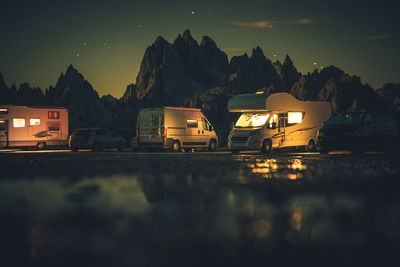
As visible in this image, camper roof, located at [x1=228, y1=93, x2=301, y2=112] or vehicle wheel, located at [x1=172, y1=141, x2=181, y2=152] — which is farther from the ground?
camper roof, located at [x1=228, y1=93, x2=301, y2=112]

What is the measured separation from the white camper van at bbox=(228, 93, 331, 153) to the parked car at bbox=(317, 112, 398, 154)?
2.36m

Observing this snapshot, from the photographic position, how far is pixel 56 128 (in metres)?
35.8

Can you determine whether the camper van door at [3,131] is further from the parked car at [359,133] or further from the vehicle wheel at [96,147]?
the parked car at [359,133]

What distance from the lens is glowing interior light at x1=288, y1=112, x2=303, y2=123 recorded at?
2730 centimetres

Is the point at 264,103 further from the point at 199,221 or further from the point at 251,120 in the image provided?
the point at 199,221

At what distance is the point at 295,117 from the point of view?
2769cm

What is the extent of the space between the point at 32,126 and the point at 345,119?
20943 millimetres

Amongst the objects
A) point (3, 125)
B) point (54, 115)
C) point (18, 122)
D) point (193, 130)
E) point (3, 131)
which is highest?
point (54, 115)

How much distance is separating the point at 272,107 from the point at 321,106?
5.12 m

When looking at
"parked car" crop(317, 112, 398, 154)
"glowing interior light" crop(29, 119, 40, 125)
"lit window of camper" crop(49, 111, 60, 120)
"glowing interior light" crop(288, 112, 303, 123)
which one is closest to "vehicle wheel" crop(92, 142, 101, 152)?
"glowing interior light" crop(29, 119, 40, 125)

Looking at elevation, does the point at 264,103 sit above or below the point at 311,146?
above

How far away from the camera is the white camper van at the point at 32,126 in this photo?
33094mm

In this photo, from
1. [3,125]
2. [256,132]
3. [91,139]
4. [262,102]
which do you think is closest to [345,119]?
[262,102]

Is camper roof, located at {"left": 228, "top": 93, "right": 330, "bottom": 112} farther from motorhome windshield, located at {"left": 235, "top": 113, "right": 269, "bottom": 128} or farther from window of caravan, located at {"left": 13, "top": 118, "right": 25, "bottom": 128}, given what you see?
window of caravan, located at {"left": 13, "top": 118, "right": 25, "bottom": 128}
